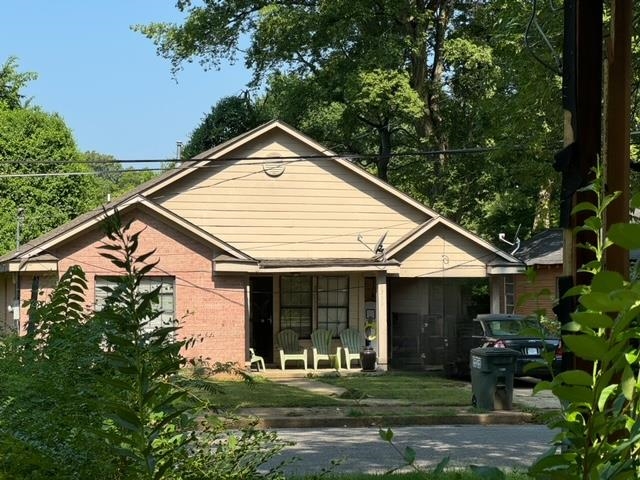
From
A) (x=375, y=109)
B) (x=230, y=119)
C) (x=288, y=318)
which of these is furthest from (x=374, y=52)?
(x=288, y=318)

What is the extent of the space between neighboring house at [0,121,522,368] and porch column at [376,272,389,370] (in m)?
0.03

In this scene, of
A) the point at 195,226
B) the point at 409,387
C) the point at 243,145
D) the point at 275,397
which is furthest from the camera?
the point at 243,145

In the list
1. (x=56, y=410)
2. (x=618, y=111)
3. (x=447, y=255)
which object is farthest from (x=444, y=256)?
(x=56, y=410)

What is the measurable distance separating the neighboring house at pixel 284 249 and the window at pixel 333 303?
0.10ft

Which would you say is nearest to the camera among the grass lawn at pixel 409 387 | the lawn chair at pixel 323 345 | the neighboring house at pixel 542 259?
the grass lawn at pixel 409 387

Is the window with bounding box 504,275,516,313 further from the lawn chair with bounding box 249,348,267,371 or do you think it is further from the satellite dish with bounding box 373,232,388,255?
the lawn chair with bounding box 249,348,267,371

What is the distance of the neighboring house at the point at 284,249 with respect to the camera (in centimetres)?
2227

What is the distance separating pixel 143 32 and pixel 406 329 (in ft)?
58.4

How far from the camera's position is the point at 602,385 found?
4.81 ft

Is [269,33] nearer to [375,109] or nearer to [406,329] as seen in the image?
[375,109]

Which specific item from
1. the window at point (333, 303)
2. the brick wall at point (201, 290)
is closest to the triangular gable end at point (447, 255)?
the window at point (333, 303)

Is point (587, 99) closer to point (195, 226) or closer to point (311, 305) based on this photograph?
point (195, 226)

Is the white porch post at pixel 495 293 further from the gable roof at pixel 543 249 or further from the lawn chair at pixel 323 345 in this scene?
the lawn chair at pixel 323 345

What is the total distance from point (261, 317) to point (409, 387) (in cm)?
710
